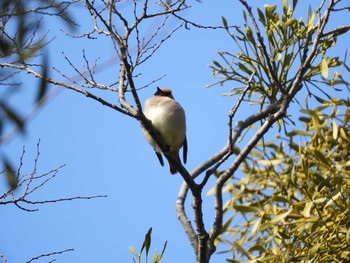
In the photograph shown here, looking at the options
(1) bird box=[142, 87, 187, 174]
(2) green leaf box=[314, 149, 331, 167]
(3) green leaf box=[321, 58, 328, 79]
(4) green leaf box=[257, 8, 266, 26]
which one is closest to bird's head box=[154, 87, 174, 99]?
(1) bird box=[142, 87, 187, 174]

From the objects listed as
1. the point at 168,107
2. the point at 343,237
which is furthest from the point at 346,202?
the point at 168,107

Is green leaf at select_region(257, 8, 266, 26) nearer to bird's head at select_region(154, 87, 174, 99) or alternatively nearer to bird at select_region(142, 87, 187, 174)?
bird at select_region(142, 87, 187, 174)

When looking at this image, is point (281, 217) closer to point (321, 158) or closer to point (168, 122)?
point (321, 158)

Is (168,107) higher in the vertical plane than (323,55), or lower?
higher

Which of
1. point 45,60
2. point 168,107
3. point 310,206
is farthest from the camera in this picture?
point 168,107

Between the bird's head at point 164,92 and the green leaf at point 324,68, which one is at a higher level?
the bird's head at point 164,92

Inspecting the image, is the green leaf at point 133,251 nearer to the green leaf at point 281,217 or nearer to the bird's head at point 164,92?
the green leaf at point 281,217

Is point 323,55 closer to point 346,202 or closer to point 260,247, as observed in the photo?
point 346,202

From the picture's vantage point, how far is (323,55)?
2.79 metres

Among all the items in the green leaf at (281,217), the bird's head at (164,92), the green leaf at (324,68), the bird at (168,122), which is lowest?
the green leaf at (281,217)

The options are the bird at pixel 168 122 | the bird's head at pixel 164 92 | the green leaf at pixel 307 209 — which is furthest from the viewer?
the bird's head at pixel 164 92

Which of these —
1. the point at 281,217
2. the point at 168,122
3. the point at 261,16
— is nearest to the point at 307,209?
the point at 281,217

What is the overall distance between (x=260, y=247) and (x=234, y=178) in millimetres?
377

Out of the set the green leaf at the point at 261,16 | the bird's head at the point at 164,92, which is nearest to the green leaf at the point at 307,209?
the green leaf at the point at 261,16
